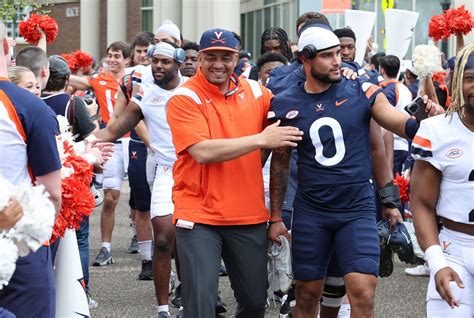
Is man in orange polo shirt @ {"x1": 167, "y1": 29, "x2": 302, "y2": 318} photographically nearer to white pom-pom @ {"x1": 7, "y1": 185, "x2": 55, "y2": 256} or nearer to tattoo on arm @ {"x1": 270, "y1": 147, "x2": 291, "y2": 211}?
tattoo on arm @ {"x1": 270, "y1": 147, "x2": 291, "y2": 211}

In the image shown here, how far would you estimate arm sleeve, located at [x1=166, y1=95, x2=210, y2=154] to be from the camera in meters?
6.90

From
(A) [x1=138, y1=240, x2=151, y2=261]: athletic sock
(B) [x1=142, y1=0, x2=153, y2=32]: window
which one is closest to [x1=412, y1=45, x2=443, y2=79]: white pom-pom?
(A) [x1=138, y1=240, x2=151, y2=261]: athletic sock

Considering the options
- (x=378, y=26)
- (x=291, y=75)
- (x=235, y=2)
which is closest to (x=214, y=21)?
(x=235, y=2)

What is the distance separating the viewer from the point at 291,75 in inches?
299

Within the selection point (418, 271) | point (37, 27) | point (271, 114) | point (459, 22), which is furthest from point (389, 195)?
point (418, 271)

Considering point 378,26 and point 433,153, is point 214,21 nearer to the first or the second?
point 378,26

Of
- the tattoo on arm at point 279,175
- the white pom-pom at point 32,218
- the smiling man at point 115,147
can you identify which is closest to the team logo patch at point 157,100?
the tattoo on arm at point 279,175

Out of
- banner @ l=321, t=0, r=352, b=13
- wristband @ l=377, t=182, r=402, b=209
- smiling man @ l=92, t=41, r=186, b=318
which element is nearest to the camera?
wristband @ l=377, t=182, r=402, b=209

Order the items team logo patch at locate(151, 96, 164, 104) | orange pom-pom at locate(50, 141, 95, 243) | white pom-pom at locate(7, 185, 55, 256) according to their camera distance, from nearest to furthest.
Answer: white pom-pom at locate(7, 185, 55, 256) → orange pom-pom at locate(50, 141, 95, 243) → team logo patch at locate(151, 96, 164, 104)

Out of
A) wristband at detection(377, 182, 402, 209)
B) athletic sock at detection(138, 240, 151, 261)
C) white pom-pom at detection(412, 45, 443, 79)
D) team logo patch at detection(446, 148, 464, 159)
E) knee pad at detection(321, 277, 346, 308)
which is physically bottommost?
athletic sock at detection(138, 240, 151, 261)

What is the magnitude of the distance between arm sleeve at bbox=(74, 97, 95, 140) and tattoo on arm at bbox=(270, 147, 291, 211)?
2.03 meters

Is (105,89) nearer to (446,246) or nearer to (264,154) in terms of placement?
(264,154)

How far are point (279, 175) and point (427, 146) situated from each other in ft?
5.92

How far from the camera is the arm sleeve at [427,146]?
5637 millimetres
